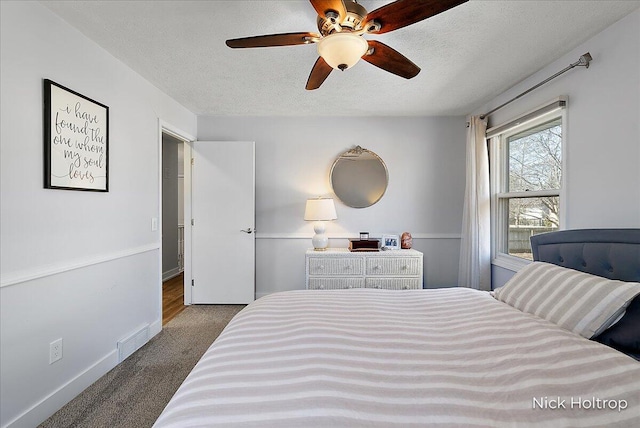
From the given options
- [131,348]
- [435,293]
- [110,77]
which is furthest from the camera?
[131,348]

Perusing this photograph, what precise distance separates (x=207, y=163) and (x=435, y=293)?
2.94m

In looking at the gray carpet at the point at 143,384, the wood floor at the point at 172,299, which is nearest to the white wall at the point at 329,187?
the wood floor at the point at 172,299

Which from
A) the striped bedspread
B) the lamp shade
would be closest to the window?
the striped bedspread

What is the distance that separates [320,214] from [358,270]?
2.44 ft

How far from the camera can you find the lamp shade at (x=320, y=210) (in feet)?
11.0

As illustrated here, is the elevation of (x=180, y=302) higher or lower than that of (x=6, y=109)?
lower

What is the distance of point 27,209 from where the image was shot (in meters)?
1.61

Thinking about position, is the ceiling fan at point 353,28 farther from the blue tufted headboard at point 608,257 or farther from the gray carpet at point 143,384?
the gray carpet at point 143,384

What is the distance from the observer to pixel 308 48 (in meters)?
2.11

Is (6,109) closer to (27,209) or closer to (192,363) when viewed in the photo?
(27,209)

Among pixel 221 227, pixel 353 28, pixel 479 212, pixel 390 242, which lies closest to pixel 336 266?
pixel 390 242

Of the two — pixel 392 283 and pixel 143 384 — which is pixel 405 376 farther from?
pixel 392 283

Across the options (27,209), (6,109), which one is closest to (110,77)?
(6,109)

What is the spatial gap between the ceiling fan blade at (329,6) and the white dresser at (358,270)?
7.65ft
